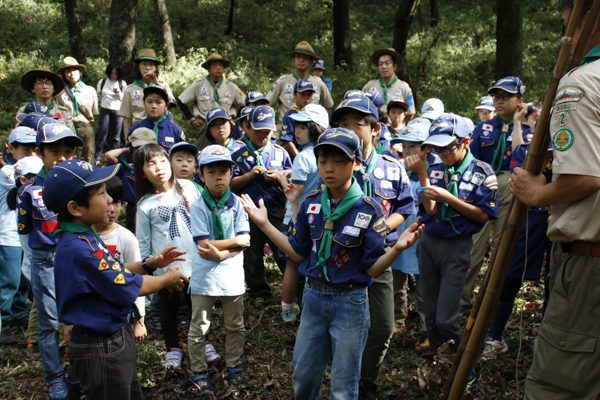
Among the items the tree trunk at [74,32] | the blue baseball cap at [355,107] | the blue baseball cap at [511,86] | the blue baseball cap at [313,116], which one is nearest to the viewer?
the blue baseball cap at [355,107]

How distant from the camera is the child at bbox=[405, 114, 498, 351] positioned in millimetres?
4008

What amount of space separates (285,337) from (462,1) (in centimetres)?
2421

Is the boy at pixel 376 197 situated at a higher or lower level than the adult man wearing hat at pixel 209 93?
lower

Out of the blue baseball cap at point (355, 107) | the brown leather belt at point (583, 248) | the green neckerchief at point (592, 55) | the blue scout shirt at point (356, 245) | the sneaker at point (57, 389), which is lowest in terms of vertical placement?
the sneaker at point (57, 389)

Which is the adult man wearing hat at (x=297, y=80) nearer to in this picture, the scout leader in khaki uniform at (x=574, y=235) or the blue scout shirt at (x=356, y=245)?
the blue scout shirt at (x=356, y=245)

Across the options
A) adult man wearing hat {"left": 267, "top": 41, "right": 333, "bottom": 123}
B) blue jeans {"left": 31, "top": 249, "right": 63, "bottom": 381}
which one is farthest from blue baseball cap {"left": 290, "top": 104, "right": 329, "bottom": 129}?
adult man wearing hat {"left": 267, "top": 41, "right": 333, "bottom": 123}

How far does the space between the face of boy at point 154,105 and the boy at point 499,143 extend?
420cm

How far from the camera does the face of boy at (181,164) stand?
5223 mm

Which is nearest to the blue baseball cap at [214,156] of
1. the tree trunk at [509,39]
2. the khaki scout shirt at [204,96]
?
the khaki scout shirt at [204,96]

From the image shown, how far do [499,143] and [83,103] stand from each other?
26.7 feet

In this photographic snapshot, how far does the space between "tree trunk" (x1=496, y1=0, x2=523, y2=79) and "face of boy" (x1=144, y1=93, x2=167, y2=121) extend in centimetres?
870

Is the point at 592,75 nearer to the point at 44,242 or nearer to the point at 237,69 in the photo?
the point at 44,242

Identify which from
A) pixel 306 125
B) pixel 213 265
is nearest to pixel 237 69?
pixel 306 125

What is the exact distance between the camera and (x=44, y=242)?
170 inches
